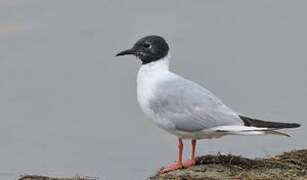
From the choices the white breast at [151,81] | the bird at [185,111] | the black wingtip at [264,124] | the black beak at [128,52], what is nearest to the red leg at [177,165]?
the bird at [185,111]

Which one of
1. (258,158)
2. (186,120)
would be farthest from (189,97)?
(258,158)

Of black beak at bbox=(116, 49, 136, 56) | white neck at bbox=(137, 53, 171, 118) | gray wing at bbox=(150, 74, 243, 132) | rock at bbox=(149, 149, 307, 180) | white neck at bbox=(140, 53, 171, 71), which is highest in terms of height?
black beak at bbox=(116, 49, 136, 56)

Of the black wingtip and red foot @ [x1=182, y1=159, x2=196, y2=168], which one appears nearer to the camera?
the black wingtip

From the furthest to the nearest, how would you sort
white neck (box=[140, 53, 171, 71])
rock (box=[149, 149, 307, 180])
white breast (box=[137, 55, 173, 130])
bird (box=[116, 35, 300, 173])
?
white neck (box=[140, 53, 171, 71]) < white breast (box=[137, 55, 173, 130]) < bird (box=[116, 35, 300, 173]) < rock (box=[149, 149, 307, 180])

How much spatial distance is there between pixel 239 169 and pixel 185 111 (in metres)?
0.86

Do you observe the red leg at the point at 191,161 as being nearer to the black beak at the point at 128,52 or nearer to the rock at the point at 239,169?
the rock at the point at 239,169

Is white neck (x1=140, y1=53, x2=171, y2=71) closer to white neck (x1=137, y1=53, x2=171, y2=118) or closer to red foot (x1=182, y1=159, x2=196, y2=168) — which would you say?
white neck (x1=137, y1=53, x2=171, y2=118)

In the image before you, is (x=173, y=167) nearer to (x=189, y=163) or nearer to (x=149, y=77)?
(x=189, y=163)

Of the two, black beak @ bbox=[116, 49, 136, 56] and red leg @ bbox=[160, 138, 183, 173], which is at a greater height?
black beak @ bbox=[116, 49, 136, 56]

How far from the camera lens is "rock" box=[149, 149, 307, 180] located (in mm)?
11148

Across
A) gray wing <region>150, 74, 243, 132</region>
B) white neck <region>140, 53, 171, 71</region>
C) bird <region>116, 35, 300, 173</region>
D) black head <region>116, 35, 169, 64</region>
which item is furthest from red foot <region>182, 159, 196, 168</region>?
black head <region>116, 35, 169, 64</region>

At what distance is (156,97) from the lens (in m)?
11.5

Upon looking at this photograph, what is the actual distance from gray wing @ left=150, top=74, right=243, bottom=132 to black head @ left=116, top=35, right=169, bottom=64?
1.44 ft

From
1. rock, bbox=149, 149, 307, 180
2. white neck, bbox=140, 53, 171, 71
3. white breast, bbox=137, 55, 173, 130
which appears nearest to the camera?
rock, bbox=149, 149, 307, 180
